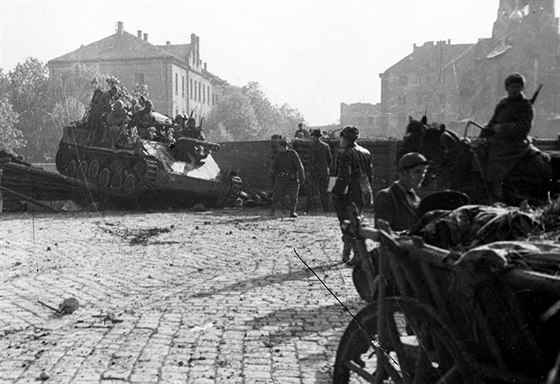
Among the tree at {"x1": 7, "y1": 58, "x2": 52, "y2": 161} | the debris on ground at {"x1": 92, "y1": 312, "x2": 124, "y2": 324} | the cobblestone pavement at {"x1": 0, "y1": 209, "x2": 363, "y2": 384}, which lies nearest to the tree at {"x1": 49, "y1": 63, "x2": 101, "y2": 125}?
the tree at {"x1": 7, "y1": 58, "x2": 52, "y2": 161}

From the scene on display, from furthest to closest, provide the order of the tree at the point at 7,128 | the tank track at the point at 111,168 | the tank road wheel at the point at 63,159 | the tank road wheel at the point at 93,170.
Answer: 1. the tree at the point at 7,128
2. the tank road wheel at the point at 63,159
3. the tank road wheel at the point at 93,170
4. the tank track at the point at 111,168

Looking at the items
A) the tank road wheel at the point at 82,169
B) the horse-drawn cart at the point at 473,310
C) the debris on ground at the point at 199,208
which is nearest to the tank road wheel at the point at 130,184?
the debris on ground at the point at 199,208

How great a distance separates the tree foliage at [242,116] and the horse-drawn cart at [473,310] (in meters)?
52.1

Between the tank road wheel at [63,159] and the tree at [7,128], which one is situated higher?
the tree at [7,128]

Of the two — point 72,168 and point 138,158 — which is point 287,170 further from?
point 72,168

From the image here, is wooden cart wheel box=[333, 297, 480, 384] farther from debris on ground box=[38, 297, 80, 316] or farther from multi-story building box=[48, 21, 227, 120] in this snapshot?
multi-story building box=[48, 21, 227, 120]

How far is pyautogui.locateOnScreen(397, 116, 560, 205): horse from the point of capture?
22.4 feet

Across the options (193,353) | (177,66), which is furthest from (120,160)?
(177,66)

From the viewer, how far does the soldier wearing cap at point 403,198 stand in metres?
5.56

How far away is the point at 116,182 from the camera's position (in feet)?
60.5

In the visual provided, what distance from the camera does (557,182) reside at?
7.14m

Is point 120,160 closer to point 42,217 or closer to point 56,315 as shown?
point 42,217

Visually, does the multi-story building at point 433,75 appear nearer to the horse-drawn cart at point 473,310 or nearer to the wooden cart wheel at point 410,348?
the wooden cart wheel at point 410,348

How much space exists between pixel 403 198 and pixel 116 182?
46.8 ft
